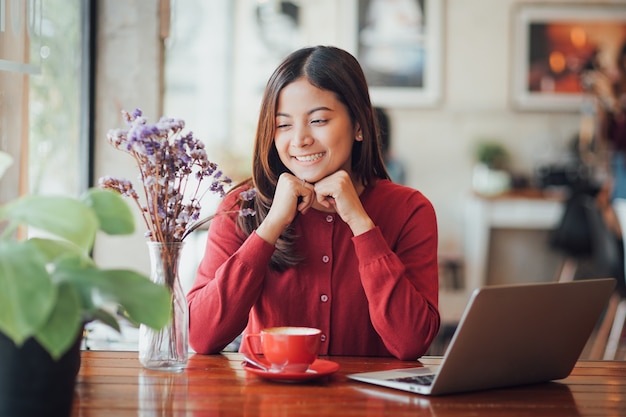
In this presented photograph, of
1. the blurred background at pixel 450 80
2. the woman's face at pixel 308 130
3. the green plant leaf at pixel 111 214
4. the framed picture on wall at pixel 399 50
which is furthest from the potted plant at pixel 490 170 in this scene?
the green plant leaf at pixel 111 214

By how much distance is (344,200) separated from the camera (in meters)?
1.77

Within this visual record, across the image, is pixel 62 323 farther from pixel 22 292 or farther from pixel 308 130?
pixel 308 130

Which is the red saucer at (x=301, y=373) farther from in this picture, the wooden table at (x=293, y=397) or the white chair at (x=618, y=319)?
the white chair at (x=618, y=319)

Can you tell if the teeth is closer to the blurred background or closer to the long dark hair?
the long dark hair

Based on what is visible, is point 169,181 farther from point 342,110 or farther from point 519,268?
point 519,268

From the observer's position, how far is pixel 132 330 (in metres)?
2.80

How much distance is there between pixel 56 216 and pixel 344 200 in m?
0.93

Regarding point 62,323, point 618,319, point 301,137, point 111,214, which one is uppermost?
point 301,137

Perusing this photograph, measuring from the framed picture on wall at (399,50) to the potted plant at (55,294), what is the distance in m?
5.33

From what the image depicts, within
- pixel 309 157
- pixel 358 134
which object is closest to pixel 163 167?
pixel 309 157

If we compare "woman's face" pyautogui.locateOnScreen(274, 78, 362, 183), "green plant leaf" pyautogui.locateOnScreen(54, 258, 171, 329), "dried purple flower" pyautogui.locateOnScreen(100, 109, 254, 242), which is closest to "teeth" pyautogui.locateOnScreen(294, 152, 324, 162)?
"woman's face" pyautogui.locateOnScreen(274, 78, 362, 183)

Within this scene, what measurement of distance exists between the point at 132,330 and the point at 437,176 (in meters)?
3.80

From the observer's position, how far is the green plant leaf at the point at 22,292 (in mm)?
823

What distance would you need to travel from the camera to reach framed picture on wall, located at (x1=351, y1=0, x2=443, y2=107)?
6242mm
